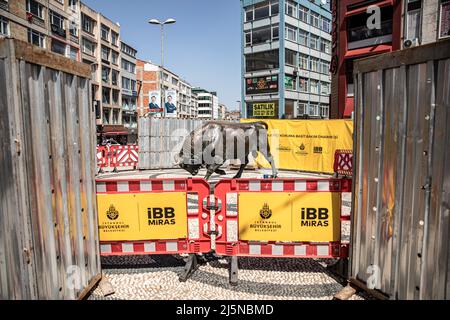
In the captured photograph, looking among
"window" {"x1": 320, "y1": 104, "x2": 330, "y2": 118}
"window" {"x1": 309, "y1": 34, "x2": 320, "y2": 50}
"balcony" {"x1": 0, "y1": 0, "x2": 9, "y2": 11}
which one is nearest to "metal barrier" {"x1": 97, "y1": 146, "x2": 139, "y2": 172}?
"balcony" {"x1": 0, "y1": 0, "x2": 9, "y2": 11}

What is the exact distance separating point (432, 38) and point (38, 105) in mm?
21308

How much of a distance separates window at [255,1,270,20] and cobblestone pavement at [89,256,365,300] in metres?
43.0

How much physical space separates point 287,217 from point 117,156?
14.3m

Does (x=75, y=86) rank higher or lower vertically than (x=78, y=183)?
higher

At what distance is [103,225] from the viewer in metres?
4.68

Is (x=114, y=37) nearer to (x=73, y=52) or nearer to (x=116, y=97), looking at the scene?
(x=116, y=97)

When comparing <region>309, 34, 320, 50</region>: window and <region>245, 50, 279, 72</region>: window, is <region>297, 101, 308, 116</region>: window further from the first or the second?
<region>309, 34, 320, 50</region>: window

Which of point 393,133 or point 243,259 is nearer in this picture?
point 393,133

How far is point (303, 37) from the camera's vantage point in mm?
45969

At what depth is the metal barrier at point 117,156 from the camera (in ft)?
54.7

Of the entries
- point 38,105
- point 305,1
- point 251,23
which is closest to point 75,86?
point 38,105

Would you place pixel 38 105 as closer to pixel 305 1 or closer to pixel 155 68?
pixel 305 1

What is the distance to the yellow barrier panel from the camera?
1447 centimetres
